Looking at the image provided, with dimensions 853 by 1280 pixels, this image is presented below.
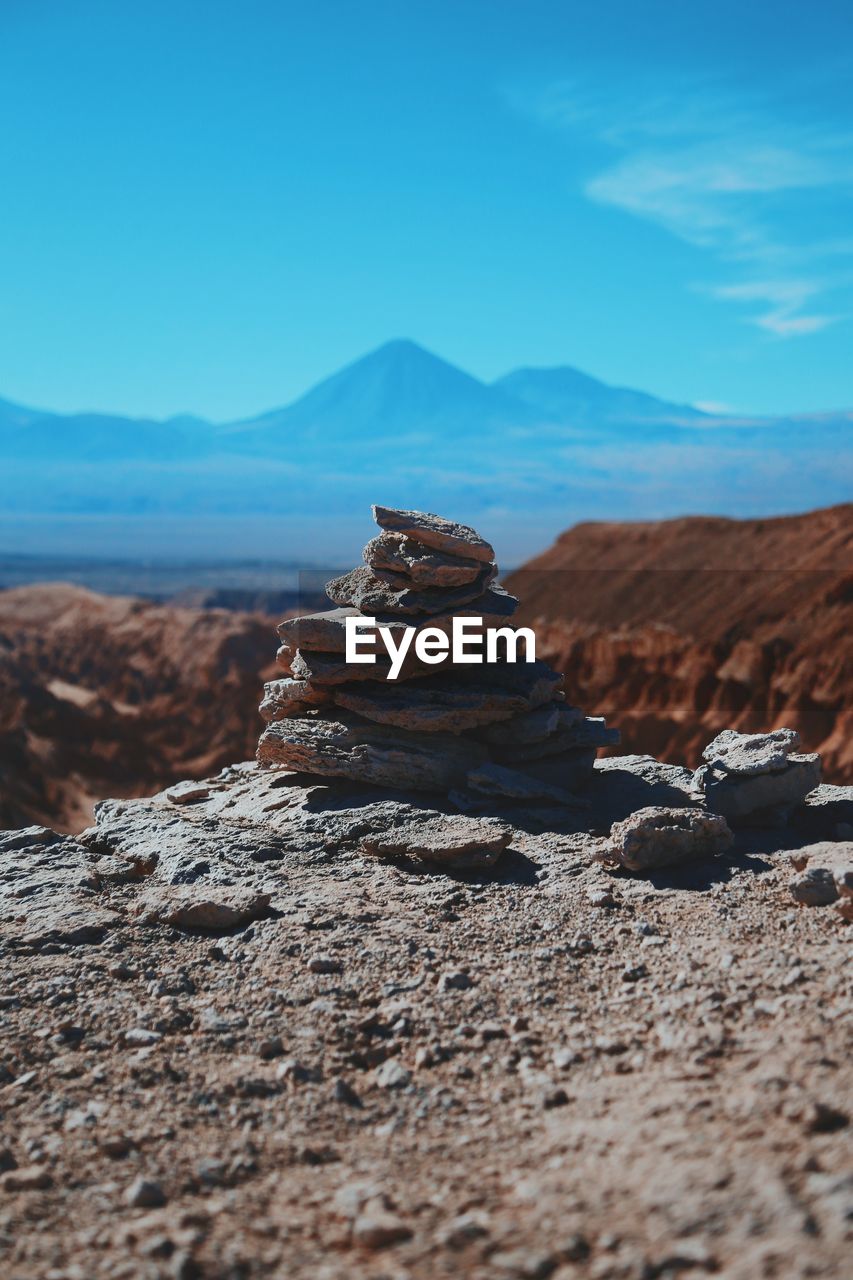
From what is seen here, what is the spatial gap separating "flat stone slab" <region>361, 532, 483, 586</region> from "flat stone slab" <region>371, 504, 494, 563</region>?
51 millimetres

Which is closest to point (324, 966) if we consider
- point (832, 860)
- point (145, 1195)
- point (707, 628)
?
point (145, 1195)

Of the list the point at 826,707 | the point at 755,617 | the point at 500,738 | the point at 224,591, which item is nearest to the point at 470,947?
the point at 500,738

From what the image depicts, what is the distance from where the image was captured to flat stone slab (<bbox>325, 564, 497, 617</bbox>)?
8859 millimetres

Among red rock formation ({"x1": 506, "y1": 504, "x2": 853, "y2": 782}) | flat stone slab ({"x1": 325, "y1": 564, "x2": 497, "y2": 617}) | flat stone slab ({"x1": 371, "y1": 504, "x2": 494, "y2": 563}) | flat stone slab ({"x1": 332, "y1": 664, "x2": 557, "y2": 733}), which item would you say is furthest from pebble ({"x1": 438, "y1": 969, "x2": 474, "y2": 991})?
red rock formation ({"x1": 506, "y1": 504, "x2": 853, "y2": 782})

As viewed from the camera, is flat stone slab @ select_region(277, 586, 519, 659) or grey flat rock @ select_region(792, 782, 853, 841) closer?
grey flat rock @ select_region(792, 782, 853, 841)

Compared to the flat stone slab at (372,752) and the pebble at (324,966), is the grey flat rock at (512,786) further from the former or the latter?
the pebble at (324,966)

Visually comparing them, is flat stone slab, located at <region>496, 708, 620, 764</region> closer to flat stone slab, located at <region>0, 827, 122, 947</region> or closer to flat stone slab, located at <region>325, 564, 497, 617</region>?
flat stone slab, located at <region>325, 564, 497, 617</region>

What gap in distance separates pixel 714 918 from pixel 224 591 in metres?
85.5

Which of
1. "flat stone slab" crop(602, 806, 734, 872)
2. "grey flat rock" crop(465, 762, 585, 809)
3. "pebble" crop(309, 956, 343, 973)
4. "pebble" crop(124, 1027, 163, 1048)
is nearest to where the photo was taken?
"pebble" crop(124, 1027, 163, 1048)

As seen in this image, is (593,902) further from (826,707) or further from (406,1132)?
(826,707)

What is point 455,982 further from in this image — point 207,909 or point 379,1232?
point 379,1232

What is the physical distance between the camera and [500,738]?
899 centimetres

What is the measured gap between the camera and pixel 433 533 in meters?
8.84

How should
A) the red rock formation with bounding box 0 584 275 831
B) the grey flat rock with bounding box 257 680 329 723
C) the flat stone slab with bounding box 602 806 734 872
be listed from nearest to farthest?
the flat stone slab with bounding box 602 806 734 872 < the grey flat rock with bounding box 257 680 329 723 < the red rock formation with bounding box 0 584 275 831
